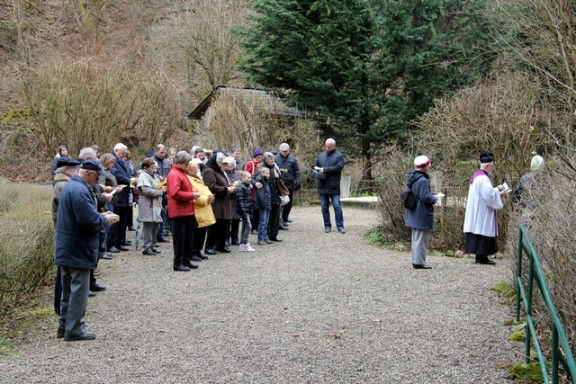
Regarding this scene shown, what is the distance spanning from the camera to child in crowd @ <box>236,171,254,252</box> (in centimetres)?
1235

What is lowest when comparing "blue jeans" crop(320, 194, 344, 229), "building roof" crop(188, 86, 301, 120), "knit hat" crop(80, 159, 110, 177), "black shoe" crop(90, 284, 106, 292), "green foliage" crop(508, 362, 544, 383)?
"black shoe" crop(90, 284, 106, 292)

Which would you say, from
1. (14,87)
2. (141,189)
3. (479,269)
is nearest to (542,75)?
(479,269)

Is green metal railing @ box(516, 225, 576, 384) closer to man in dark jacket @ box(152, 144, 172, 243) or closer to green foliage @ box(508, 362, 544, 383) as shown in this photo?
green foliage @ box(508, 362, 544, 383)

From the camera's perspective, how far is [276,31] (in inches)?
975

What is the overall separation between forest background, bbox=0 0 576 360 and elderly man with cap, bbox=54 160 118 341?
1.40m

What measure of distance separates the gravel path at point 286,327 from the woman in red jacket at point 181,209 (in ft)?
1.19

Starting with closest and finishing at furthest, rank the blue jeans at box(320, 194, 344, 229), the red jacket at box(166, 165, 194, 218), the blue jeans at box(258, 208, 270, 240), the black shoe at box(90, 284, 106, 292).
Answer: the black shoe at box(90, 284, 106, 292), the red jacket at box(166, 165, 194, 218), the blue jeans at box(258, 208, 270, 240), the blue jeans at box(320, 194, 344, 229)

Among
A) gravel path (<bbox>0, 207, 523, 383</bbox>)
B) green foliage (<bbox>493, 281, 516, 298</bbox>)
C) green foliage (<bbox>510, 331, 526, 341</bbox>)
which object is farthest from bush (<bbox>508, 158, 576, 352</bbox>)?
green foliage (<bbox>493, 281, 516, 298</bbox>)

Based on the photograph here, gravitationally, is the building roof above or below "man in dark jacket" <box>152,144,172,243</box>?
above

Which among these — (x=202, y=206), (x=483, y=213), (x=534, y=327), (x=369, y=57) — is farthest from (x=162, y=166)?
(x=369, y=57)

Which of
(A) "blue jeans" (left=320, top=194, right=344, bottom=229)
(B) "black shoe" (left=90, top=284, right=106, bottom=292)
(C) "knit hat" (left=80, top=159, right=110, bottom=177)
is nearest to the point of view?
(C) "knit hat" (left=80, top=159, right=110, bottom=177)

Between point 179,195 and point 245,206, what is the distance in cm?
256

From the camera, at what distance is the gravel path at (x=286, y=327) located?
5488 millimetres

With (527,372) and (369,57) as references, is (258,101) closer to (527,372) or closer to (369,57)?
(369,57)
